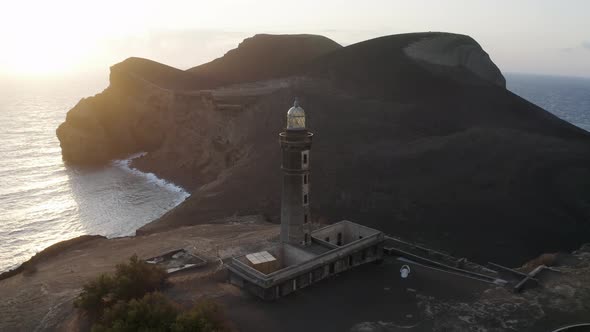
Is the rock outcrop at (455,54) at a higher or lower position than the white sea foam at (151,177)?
higher

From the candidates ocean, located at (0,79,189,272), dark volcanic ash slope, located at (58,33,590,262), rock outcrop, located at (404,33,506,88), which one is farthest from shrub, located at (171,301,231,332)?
rock outcrop, located at (404,33,506,88)

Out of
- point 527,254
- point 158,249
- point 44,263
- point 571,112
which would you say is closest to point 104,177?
point 44,263

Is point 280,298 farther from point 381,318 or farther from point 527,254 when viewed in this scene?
point 527,254

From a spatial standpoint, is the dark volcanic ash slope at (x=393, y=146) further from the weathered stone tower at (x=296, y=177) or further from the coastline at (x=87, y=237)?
the weathered stone tower at (x=296, y=177)

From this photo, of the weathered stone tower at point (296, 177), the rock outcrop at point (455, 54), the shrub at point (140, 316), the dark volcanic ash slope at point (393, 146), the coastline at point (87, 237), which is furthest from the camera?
the rock outcrop at point (455, 54)

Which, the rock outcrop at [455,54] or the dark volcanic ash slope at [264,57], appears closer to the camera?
the rock outcrop at [455,54]

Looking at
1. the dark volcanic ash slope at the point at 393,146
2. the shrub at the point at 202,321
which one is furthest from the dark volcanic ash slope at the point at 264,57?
the shrub at the point at 202,321

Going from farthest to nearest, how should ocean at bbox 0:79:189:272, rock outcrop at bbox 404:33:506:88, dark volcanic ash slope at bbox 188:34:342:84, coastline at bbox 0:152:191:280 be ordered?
dark volcanic ash slope at bbox 188:34:342:84 < rock outcrop at bbox 404:33:506:88 < ocean at bbox 0:79:189:272 < coastline at bbox 0:152:191:280

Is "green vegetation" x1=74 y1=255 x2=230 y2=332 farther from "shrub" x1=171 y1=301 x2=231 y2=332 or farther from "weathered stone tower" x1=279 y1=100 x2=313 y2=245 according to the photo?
"weathered stone tower" x1=279 y1=100 x2=313 y2=245
